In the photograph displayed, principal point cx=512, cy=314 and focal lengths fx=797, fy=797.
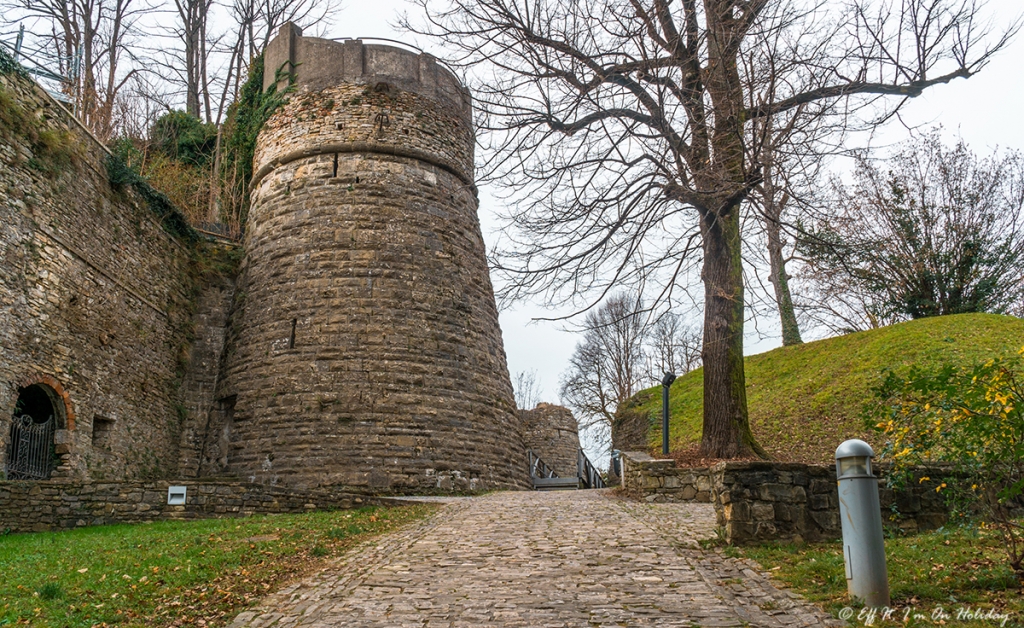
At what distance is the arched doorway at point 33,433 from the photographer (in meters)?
11.0

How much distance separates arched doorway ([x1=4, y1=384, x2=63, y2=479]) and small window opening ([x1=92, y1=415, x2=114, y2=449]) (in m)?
0.80

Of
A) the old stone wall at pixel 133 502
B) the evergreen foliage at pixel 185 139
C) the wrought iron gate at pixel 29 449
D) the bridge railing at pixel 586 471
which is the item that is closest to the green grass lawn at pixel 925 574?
the old stone wall at pixel 133 502

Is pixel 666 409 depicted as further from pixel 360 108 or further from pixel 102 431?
pixel 102 431

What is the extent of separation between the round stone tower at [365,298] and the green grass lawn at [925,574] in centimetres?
801

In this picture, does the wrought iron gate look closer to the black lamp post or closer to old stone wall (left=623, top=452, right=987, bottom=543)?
old stone wall (left=623, top=452, right=987, bottom=543)

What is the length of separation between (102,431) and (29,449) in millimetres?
1666

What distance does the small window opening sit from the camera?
1276 centimetres

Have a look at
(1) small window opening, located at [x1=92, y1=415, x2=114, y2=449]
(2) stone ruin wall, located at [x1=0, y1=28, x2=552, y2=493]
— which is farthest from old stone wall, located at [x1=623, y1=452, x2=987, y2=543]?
(1) small window opening, located at [x1=92, y1=415, x2=114, y2=449]

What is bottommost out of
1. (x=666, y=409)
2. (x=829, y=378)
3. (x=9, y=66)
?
(x=666, y=409)

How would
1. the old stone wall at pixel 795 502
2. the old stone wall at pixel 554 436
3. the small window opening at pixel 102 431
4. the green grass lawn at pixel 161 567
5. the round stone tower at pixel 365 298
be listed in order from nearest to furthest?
the green grass lawn at pixel 161 567
the old stone wall at pixel 795 502
the small window opening at pixel 102 431
the round stone tower at pixel 365 298
the old stone wall at pixel 554 436

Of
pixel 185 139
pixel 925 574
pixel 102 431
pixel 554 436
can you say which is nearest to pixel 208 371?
pixel 102 431

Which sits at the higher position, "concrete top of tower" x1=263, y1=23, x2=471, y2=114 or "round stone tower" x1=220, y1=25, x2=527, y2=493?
"concrete top of tower" x1=263, y1=23, x2=471, y2=114

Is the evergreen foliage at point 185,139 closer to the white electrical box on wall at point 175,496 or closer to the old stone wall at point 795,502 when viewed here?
the white electrical box on wall at point 175,496

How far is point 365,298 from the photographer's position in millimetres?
14672
